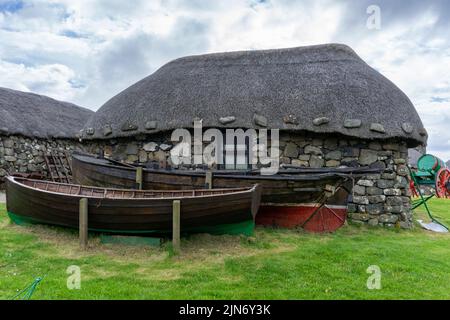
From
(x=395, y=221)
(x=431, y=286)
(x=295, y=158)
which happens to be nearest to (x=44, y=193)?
(x=295, y=158)

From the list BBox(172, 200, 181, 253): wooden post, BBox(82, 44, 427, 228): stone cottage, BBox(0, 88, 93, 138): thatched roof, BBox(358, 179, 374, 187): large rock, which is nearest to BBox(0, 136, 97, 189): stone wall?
BBox(0, 88, 93, 138): thatched roof

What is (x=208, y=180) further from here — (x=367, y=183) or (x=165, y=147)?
(x=367, y=183)

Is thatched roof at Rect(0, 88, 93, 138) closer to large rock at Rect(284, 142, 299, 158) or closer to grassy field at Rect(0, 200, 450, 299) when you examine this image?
grassy field at Rect(0, 200, 450, 299)

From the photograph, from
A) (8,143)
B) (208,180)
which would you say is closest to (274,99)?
(208,180)

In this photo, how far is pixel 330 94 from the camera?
9281 mm

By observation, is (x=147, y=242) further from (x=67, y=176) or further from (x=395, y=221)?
(x=67, y=176)

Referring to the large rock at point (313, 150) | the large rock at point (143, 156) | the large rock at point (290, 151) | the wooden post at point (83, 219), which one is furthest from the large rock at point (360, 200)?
the wooden post at point (83, 219)

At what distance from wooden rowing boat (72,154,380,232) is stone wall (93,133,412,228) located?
1.02m

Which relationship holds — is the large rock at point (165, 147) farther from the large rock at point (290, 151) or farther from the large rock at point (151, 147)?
the large rock at point (290, 151)

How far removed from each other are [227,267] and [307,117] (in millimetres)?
5045

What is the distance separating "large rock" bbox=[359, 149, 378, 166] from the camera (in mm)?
8883

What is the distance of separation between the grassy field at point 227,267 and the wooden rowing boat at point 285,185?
71 cm

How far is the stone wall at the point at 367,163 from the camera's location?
889cm
